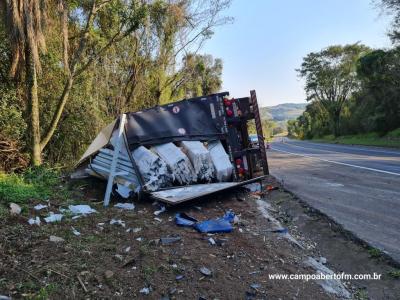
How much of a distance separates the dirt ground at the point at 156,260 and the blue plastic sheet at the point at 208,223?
0.37 ft

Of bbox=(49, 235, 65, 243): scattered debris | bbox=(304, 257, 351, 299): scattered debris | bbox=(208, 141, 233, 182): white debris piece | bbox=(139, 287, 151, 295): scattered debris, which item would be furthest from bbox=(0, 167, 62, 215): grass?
bbox=(304, 257, 351, 299): scattered debris

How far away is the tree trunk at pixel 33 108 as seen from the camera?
8891 millimetres

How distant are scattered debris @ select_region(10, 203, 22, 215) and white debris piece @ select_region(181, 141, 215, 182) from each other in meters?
3.40

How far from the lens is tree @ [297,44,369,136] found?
45062 millimetres

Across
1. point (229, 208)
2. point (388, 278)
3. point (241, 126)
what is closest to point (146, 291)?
point (388, 278)

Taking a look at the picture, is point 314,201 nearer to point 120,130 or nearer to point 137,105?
point 120,130

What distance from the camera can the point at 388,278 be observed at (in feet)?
13.1

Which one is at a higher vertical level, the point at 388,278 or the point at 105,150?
the point at 105,150

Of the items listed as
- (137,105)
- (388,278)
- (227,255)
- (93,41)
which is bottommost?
(388,278)

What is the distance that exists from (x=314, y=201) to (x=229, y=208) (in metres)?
2.11

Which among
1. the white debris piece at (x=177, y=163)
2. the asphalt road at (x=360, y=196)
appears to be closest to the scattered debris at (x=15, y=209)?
the white debris piece at (x=177, y=163)

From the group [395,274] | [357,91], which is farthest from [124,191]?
[357,91]

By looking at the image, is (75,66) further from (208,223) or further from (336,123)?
(336,123)

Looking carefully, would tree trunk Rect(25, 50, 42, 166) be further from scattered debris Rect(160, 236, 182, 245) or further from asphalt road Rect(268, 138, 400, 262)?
asphalt road Rect(268, 138, 400, 262)
